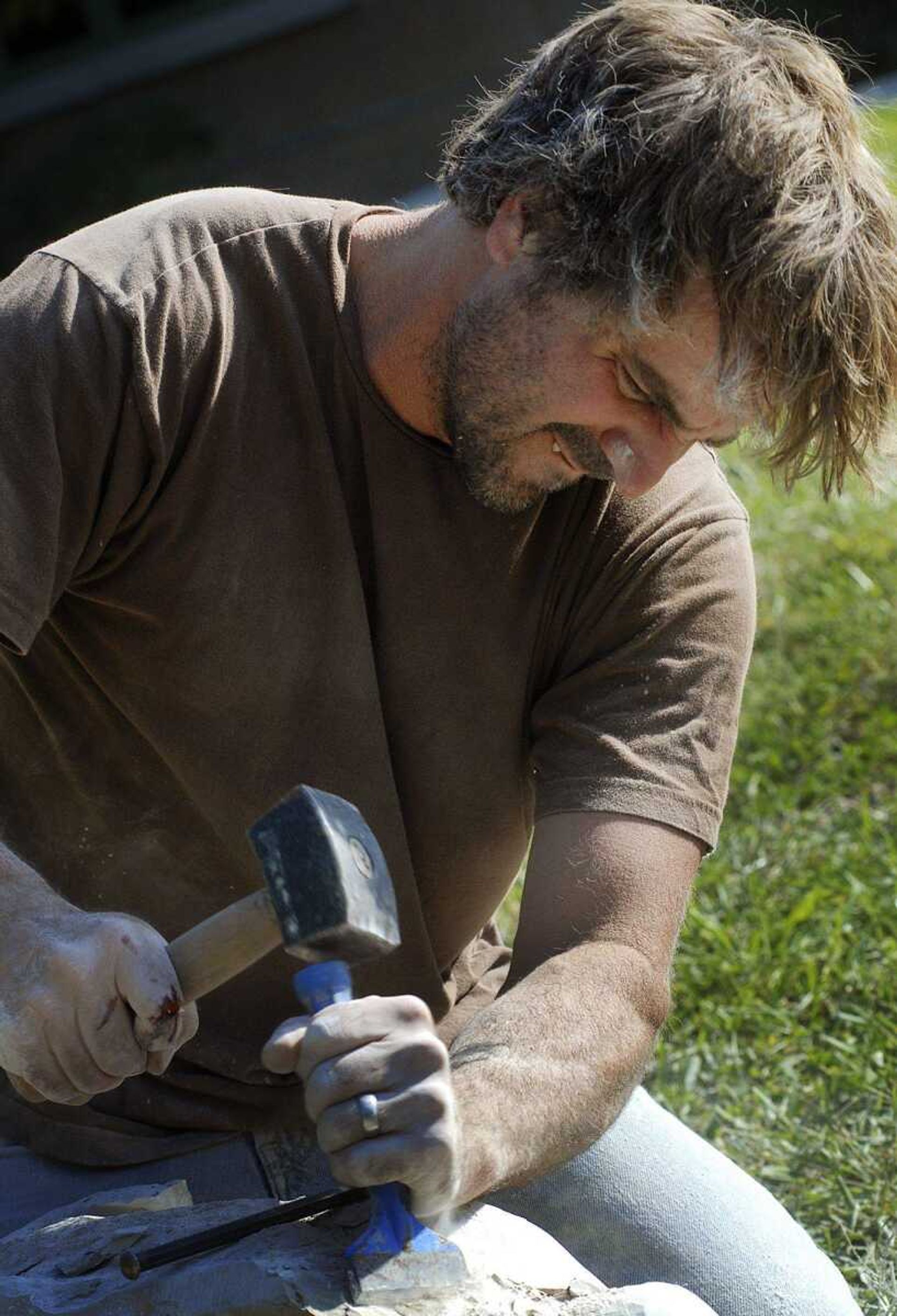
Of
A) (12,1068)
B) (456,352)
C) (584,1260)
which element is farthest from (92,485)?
(584,1260)

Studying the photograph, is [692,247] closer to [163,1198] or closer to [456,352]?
[456,352]

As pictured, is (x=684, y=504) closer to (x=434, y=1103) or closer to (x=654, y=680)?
(x=654, y=680)

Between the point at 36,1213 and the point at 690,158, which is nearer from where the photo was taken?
the point at 690,158

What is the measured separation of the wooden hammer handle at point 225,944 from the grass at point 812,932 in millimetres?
1332

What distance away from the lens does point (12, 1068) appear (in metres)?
1.88

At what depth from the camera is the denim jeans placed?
2352 millimetres

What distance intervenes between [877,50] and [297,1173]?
8.55m

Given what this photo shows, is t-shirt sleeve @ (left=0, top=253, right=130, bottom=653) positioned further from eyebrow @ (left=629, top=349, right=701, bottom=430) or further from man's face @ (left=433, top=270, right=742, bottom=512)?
eyebrow @ (left=629, top=349, right=701, bottom=430)

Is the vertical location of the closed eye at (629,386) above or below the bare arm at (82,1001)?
above

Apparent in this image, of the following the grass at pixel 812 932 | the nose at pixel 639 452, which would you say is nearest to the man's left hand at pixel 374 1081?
the nose at pixel 639 452

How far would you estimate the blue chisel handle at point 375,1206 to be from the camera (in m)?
1.71

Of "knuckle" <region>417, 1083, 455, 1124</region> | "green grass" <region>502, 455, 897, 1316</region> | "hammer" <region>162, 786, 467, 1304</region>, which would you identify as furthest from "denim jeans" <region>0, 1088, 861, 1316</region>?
"knuckle" <region>417, 1083, 455, 1124</region>

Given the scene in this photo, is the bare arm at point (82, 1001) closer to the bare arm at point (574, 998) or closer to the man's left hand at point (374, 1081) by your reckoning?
the man's left hand at point (374, 1081)

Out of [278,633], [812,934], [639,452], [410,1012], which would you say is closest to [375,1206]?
[410,1012]
